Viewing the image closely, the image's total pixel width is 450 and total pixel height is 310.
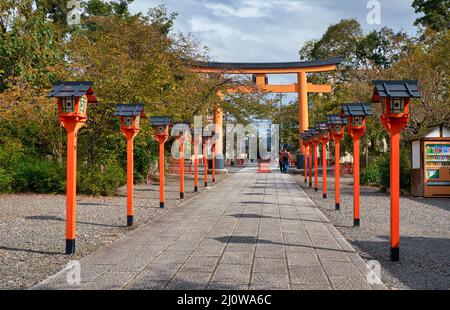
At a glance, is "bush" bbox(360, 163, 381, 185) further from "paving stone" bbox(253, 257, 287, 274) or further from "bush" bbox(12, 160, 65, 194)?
"paving stone" bbox(253, 257, 287, 274)

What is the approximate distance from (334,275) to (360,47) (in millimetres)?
36215

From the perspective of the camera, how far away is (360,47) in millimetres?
39812

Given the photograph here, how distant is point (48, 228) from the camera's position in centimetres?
1008

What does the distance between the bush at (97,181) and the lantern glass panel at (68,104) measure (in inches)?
354

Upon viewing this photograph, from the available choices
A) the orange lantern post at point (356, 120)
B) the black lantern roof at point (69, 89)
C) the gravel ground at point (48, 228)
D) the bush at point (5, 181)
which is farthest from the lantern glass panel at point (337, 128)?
the bush at point (5, 181)

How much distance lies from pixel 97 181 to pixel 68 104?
9.20m

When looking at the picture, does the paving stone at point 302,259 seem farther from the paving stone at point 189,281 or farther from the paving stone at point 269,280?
the paving stone at point 189,281

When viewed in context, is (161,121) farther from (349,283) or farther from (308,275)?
(349,283)

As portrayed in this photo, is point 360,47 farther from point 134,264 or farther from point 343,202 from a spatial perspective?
point 134,264

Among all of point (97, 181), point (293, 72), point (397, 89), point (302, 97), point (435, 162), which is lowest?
point (97, 181)

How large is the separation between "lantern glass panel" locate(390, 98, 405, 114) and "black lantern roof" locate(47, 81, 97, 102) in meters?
4.41

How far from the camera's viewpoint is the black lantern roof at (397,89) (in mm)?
7359

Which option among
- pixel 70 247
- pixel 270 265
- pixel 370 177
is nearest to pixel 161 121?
pixel 70 247
